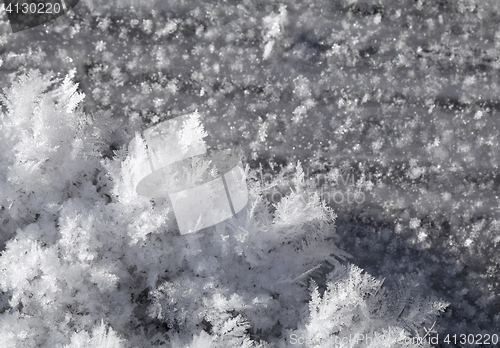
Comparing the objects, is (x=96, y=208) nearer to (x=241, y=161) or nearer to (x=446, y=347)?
(x=241, y=161)

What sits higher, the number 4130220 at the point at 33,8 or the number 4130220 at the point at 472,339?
the number 4130220 at the point at 33,8

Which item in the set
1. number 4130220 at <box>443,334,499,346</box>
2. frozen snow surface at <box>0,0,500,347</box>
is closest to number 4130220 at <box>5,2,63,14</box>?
frozen snow surface at <box>0,0,500,347</box>

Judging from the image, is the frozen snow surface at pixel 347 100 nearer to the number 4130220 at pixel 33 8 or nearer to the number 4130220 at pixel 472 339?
the number 4130220 at pixel 472 339

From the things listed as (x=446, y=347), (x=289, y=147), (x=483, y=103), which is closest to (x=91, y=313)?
(x=289, y=147)

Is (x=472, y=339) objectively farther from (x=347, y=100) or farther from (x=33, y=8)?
(x=33, y=8)

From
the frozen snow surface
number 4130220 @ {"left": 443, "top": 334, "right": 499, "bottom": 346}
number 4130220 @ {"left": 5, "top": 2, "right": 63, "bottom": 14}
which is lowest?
number 4130220 @ {"left": 443, "top": 334, "right": 499, "bottom": 346}

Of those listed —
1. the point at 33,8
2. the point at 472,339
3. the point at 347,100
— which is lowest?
the point at 472,339

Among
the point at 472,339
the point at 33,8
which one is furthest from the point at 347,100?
the point at 33,8

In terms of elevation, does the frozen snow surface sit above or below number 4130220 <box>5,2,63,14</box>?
below

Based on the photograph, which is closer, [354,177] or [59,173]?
[59,173]

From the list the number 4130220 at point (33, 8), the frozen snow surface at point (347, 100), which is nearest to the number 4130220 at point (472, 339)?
the frozen snow surface at point (347, 100)

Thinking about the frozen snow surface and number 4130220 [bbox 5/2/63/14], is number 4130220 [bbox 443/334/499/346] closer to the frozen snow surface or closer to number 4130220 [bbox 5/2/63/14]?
the frozen snow surface
